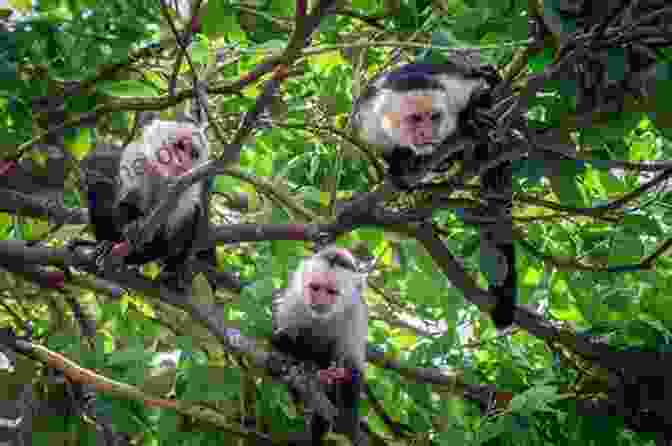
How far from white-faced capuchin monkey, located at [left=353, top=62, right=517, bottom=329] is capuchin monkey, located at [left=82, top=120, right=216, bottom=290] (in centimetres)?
71

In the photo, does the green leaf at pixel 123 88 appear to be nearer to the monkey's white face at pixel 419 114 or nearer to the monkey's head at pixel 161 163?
the monkey's head at pixel 161 163

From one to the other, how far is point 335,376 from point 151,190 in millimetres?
1128

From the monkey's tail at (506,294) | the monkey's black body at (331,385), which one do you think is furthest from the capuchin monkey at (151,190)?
the monkey's tail at (506,294)

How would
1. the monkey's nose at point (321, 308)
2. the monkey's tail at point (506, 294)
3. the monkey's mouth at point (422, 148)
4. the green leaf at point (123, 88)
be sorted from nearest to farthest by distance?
1. the green leaf at point (123, 88)
2. the monkey's tail at point (506, 294)
3. the monkey's mouth at point (422, 148)
4. the monkey's nose at point (321, 308)

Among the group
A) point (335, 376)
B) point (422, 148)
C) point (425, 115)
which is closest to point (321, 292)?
point (335, 376)

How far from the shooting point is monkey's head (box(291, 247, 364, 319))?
12.5ft

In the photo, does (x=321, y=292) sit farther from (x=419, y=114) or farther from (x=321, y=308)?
(x=419, y=114)

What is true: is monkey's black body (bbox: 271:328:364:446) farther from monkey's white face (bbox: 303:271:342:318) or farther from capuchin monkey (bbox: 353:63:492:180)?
capuchin monkey (bbox: 353:63:492:180)

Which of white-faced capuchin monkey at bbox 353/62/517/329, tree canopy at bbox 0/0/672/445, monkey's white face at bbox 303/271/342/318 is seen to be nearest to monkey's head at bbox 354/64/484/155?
white-faced capuchin monkey at bbox 353/62/517/329

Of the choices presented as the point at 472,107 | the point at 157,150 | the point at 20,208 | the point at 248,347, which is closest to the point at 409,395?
the point at 248,347

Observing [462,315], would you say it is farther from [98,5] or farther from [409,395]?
[98,5]

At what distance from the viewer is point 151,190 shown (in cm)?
360

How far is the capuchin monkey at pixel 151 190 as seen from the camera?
3277mm

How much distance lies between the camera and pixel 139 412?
9.62 ft
